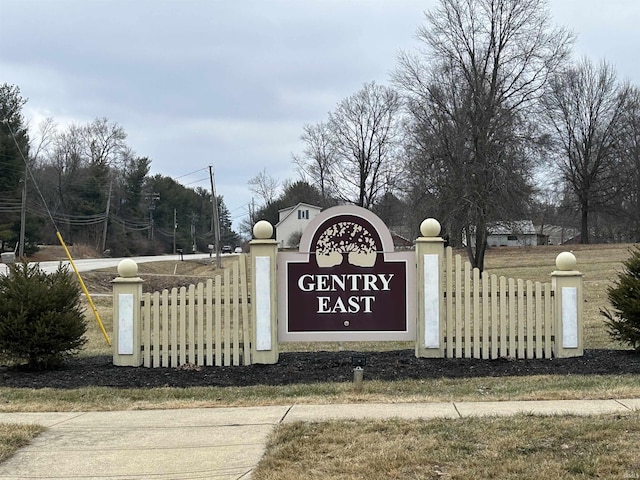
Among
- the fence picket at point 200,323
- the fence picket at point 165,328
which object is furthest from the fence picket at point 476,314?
the fence picket at point 165,328

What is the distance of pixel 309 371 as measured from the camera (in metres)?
8.81

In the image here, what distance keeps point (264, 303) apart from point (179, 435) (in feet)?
11.6

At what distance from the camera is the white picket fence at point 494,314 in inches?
356

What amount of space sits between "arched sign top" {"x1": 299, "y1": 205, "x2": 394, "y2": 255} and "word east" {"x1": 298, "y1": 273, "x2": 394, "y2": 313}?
0.35 metres

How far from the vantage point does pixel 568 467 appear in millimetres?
4395

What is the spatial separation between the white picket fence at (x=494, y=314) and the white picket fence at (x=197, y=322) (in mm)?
2842

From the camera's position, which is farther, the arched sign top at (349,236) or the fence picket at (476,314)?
the arched sign top at (349,236)

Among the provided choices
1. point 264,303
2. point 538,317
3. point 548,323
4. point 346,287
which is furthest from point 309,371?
point 548,323

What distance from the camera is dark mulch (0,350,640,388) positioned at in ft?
27.3

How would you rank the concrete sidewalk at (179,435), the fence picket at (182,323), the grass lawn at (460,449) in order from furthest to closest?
the fence picket at (182,323) < the concrete sidewalk at (179,435) < the grass lawn at (460,449)

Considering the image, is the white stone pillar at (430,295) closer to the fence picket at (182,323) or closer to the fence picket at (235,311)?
the fence picket at (235,311)

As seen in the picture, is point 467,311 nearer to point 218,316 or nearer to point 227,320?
point 227,320

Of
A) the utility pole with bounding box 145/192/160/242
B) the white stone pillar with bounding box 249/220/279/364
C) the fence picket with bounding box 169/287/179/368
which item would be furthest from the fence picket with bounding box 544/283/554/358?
the utility pole with bounding box 145/192/160/242

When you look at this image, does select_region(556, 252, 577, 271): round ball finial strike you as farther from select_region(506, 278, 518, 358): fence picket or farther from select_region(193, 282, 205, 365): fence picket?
select_region(193, 282, 205, 365): fence picket
